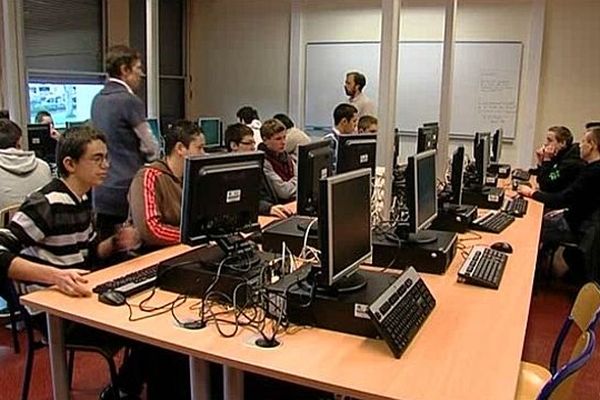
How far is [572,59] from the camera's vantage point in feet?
20.8

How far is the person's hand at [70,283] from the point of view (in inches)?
81.0

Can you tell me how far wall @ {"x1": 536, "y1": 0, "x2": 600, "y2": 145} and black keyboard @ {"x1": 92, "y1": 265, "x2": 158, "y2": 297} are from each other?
5.49m

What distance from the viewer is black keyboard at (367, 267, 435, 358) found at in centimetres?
167

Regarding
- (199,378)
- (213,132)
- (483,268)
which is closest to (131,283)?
(199,378)

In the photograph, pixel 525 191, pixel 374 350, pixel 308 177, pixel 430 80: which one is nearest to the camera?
pixel 374 350

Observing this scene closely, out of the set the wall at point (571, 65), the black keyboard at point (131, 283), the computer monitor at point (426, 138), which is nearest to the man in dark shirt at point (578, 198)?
the computer monitor at point (426, 138)

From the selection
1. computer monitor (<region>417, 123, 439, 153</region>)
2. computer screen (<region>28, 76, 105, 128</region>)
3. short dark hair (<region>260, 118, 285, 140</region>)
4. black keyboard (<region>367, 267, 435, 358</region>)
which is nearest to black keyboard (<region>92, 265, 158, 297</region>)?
black keyboard (<region>367, 267, 435, 358</region>)

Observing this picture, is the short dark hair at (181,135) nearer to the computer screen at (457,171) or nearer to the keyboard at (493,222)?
the computer screen at (457,171)

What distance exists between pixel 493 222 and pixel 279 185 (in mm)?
1274

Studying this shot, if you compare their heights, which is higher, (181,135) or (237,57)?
(237,57)

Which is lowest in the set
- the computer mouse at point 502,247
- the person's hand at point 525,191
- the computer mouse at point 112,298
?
the computer mouse at point 112,298

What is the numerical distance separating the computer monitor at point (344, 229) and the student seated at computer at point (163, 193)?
1.02 meters

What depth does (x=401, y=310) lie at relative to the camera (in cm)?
179

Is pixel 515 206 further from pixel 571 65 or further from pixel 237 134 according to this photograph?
pixel 571 65
